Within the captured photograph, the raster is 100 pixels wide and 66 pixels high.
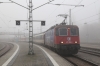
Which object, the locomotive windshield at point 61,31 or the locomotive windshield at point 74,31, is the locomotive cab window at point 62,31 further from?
the locomotive windshield at point 74,31

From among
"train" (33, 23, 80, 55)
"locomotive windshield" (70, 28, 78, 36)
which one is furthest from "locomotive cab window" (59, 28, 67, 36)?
"locomotive windshield" (70, 28, 78, 36)

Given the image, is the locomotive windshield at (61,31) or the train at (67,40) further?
the locomotive windshield at (61,31)

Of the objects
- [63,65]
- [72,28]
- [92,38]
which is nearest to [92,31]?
[92,38]

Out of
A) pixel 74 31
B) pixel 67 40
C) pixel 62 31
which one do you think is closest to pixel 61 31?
pixel 62 31

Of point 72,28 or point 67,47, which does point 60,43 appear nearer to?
point 67,47

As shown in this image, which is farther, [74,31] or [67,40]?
[74,31]

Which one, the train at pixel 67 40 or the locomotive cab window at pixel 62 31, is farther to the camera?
the locomotive cab window at pixel 62 31

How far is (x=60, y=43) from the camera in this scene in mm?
19094

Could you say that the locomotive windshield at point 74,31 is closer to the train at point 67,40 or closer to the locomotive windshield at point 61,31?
the train at point 67,40

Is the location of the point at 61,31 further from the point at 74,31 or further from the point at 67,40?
the point at 74,31

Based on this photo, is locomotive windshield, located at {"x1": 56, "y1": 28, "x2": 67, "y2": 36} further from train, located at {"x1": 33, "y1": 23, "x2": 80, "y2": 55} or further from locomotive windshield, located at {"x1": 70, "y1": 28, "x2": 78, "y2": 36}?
locomotive windshield, located at {"x1": 70, "y1": 28, "x2": 78, "y2": 36}

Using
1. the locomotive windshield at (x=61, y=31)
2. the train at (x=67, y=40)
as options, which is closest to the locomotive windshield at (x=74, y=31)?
the train at (x=67, y=40)

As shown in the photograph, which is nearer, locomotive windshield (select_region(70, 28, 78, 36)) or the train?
the train

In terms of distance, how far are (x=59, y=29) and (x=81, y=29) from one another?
59529 millimetres
